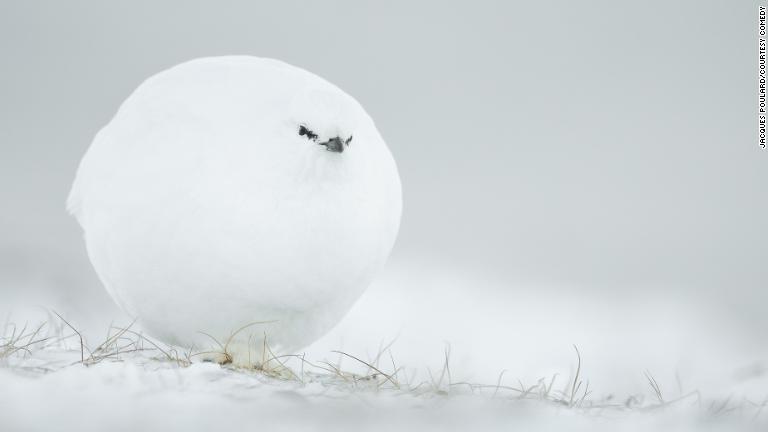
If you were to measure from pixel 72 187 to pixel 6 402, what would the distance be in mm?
3159

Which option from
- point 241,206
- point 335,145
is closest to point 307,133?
point 335,145

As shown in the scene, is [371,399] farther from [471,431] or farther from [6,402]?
[6,402]

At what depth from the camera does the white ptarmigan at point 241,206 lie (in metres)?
5.00

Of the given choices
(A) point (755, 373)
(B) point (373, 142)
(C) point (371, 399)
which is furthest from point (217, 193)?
(A) point (755, 373)

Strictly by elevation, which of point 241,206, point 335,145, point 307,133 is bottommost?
point 241,206

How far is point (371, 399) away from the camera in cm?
386

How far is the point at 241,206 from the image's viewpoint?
4961 millimetres

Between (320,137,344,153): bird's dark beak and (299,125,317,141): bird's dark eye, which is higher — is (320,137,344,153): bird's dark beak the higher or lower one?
the lower one

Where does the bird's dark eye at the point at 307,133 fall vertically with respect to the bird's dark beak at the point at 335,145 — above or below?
above

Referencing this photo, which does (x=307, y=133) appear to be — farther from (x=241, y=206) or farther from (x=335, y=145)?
(x=241, y=206)

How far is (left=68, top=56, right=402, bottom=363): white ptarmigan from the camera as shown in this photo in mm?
5000

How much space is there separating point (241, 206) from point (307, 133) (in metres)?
0.66

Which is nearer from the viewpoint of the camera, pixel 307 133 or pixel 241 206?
pixel 241 206

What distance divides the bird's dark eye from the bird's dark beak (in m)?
0.11
